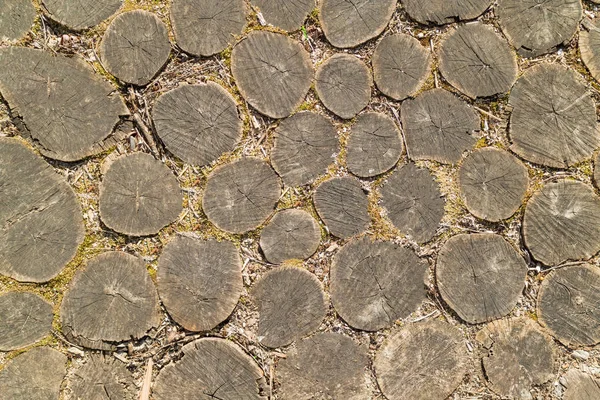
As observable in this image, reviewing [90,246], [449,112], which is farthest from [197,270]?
[449,112]

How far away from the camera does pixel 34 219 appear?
2.69 meters

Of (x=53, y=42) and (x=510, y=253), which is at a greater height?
(x=53, y=42)

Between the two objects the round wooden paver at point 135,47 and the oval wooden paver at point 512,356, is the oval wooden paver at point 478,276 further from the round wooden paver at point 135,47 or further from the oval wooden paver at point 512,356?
the round wooden paver at point 135,47

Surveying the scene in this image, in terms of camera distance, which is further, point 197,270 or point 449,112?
point 449,112

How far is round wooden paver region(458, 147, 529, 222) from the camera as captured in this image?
2.95 m

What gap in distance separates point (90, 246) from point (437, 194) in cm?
208

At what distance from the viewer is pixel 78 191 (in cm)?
279

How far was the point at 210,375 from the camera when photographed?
9.03ft

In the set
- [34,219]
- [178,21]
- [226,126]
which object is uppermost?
[178,21]

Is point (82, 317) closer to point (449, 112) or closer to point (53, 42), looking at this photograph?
point (53, 42)

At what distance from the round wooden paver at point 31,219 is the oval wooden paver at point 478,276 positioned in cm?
221

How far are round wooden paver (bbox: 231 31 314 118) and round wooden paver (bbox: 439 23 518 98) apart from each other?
94cm

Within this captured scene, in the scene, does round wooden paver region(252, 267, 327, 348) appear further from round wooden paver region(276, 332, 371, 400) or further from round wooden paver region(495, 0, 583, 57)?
round wooden paver region(495, 0, 583, 57)

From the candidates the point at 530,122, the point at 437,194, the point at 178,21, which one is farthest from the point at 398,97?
the point at 178,21
